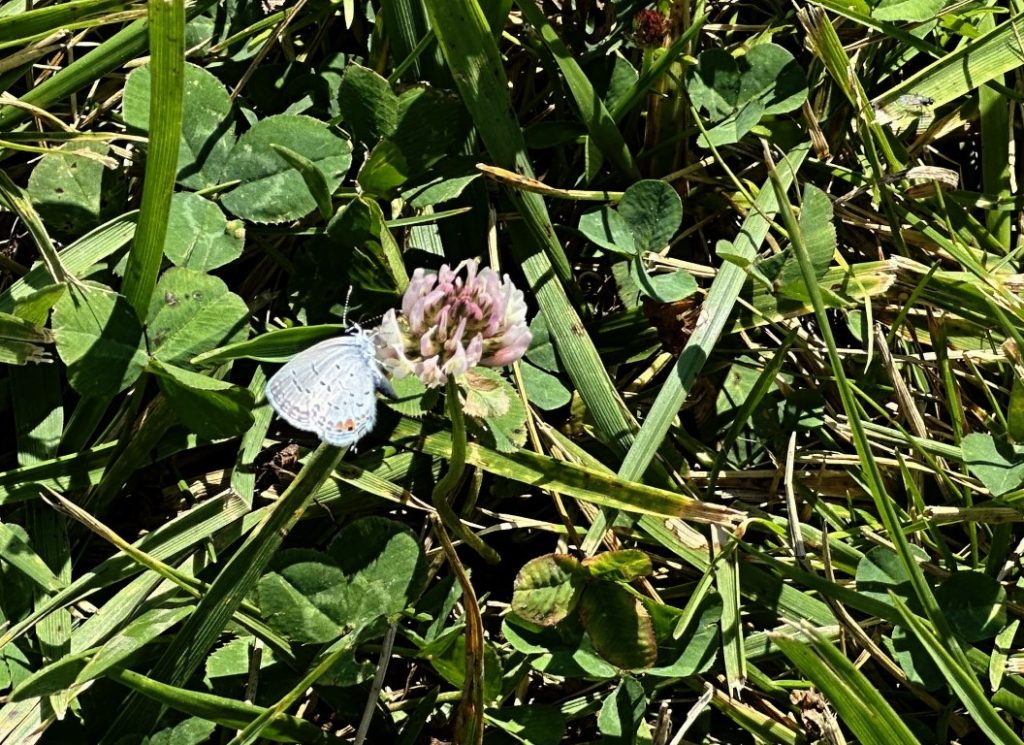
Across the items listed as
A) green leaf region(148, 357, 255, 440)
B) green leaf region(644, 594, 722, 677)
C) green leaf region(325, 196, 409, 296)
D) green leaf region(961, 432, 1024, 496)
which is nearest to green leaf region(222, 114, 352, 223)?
green leaf region(325, 196, 409, 296)

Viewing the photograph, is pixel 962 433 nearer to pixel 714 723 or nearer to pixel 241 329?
pixel 714 723

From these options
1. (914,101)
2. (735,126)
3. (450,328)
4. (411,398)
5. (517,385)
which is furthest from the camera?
(914,101)

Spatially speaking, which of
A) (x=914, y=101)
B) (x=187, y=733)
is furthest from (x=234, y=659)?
(x=914, y=101)

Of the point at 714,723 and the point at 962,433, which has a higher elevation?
the point at 962,433

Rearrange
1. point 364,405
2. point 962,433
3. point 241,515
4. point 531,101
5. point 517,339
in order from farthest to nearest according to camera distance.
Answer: point 531,101 < point 962,433 < point 241,515 < point 364,405 < point 517,339

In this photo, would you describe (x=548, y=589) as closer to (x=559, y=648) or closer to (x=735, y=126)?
(x=559, y=648)

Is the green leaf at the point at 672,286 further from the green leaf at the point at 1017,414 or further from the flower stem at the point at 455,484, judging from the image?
the green leaf at the point at 1017,414

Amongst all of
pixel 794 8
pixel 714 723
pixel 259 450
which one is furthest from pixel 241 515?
pixel 794 8
